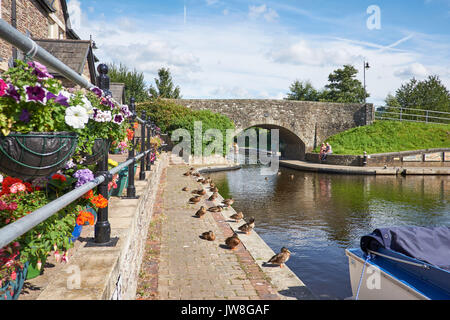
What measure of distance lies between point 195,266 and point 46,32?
1392cm

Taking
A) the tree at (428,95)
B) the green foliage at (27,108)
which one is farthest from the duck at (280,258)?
the tree at (428,95)

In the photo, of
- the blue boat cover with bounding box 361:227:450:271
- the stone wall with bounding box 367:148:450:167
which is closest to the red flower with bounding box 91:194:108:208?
the blue boat cover with bounding box 361:227:450:271

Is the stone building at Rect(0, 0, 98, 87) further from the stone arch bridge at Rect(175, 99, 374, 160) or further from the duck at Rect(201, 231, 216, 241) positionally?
the stone arch bridge at Rect(175, 99, 374, 160)

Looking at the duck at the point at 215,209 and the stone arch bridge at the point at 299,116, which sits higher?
the stone arch bridge at the point at 299,116

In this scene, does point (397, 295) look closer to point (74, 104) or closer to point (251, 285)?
point (251, 285)

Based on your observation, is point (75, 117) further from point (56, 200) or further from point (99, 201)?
point (99, 201)

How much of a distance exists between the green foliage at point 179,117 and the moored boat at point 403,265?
22.9 m

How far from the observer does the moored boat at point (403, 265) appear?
4160 millimetres

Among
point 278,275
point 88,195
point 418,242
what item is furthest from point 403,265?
point 88,195

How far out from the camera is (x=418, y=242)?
480 centimetres

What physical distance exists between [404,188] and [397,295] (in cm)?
1458

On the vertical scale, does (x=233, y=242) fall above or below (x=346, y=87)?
below

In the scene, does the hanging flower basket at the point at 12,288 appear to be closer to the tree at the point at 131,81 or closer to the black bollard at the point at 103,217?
the black bollard at the point at 103,217
